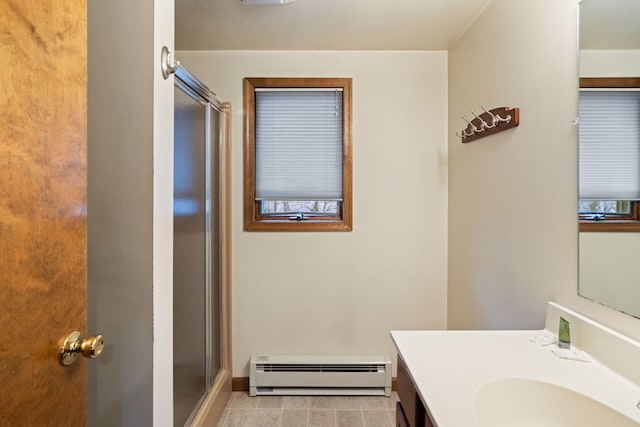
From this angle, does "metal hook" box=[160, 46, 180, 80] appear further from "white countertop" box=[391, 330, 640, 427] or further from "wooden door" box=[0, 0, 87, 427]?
"white countertop" box=[391, 330, 640, 427]

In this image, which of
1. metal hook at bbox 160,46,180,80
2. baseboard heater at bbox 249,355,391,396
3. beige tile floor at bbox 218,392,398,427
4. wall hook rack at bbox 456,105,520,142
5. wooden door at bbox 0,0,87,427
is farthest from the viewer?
baseboard heater at bbox 249,355,391,396

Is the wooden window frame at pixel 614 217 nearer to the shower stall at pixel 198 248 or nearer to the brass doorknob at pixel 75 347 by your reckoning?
the brass doorknob at pixel 75 347

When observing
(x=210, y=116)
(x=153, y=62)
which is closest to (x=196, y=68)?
(x=210, y=116)

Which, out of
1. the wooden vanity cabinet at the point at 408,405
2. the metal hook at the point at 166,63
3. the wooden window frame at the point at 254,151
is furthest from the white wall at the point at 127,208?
the wooden window frame at the point at 254,151

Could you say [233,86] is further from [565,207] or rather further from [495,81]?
[565,207]

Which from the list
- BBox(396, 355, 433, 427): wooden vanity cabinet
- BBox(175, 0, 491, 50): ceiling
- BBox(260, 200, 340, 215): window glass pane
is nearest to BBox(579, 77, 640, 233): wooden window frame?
BBox(396, 355, 433, 427): wooden vanity cabinet

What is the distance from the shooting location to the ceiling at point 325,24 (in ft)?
5.84

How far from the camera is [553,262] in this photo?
1.25 m

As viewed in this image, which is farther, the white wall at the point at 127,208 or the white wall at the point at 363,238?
the white wall at the point at 363,238

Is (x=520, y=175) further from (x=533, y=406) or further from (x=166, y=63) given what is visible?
(x=166, y=63)

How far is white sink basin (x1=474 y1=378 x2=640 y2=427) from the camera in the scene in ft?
2.65

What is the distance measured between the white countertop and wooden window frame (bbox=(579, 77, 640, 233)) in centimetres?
41

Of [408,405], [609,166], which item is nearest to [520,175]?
[609,166]

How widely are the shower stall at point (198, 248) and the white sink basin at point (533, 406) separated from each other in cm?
130
